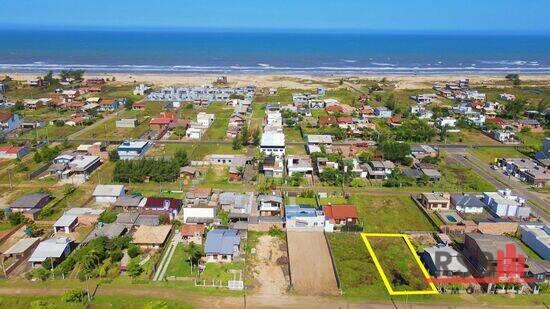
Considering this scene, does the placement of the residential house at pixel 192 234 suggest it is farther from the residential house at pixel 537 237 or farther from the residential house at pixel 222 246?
the residential house at pixel 537 237

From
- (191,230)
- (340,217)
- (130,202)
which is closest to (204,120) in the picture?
(130,202)

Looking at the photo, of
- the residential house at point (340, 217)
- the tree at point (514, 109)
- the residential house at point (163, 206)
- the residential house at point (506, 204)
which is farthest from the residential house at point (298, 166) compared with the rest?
the tree at point (514, 109)

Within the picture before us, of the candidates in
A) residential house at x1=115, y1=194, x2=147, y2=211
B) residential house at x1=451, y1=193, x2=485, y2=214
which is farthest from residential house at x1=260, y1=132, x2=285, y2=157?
residential house at x1=451, y1=193, x2=485, y2=214

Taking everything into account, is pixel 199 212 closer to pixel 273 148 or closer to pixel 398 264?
pixel 398 264

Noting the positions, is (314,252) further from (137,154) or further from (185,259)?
(137,154)

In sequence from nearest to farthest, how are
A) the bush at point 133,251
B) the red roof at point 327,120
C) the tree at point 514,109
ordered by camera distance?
1. the bush at point 133,251
2. the red roof at point 327,120
3. the tree at point 514,109

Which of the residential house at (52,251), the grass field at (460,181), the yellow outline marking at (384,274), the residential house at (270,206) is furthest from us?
the grass field at (460,181)

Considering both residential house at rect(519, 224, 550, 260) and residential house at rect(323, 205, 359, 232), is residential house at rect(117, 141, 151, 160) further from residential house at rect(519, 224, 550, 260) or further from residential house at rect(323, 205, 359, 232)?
residential house at rect(519, 224, 550, 260)
